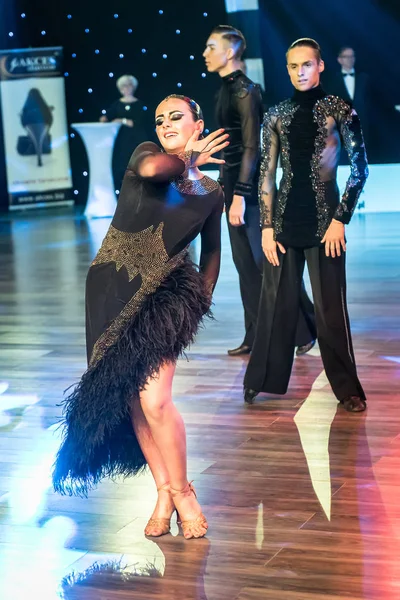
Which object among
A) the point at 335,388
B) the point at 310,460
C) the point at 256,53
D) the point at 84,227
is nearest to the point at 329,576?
the point at 310,460

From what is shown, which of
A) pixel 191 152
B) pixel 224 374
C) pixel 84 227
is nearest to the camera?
pixel 191 152

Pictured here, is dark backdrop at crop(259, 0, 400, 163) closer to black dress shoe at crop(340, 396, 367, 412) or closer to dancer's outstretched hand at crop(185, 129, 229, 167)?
black dress shoe at crop(340, 396, 367, 412)

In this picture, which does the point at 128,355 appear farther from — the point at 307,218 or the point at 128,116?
the point at 128,116

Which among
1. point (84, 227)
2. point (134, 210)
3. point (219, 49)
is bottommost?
point (84, 227)

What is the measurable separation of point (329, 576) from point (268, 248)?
200 cm

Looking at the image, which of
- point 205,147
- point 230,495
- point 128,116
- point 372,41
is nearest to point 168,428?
point 230,495

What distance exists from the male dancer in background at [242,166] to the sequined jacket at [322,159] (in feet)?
2.45

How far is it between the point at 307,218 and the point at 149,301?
5.18ft

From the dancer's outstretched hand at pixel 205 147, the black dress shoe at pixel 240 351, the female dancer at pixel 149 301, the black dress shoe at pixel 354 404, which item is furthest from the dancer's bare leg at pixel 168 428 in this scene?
the black dress shoe at pixel 240 351

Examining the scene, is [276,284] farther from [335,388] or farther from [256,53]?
[256,53]

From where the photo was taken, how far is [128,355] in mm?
3051

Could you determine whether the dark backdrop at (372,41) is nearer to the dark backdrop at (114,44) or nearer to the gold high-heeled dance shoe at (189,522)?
the dark backdrop at (114,44)

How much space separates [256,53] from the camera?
48.3 ft

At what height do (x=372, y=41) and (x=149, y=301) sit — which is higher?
(x=372, y=41)
